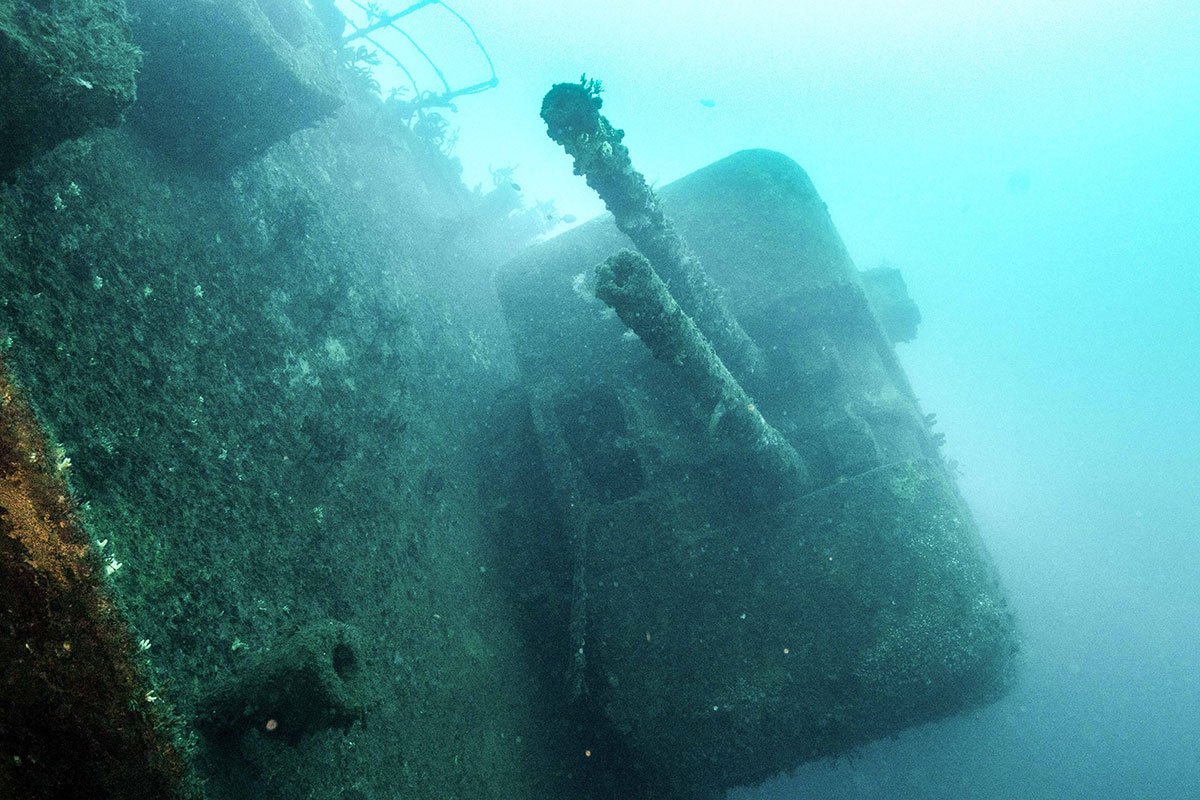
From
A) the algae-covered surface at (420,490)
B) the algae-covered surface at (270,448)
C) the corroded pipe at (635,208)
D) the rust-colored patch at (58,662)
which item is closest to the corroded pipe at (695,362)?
the algae-covered surface at (420,490)

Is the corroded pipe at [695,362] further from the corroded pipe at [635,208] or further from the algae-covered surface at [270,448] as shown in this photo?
the algae-covered surface at [270,448]

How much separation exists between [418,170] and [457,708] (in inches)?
316

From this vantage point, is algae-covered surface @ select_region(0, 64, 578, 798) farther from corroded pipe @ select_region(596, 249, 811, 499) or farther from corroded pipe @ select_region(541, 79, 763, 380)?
corroded pipe @ select_region(541, 79, 763, 380)

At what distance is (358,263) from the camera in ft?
16.9

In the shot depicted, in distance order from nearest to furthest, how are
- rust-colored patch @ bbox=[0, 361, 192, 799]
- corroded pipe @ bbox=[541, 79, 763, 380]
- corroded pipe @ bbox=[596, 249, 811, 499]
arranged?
rust-colored patch @ bbox=[0, 361, 192, 799], corroded pipe @ bbox=[596, 249, 811, 499], corroded pipe @ bbox=[541, 79, 763, 380]

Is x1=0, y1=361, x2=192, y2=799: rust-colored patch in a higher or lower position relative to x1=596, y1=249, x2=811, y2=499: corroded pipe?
higher

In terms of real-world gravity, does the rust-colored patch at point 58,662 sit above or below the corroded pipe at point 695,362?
above

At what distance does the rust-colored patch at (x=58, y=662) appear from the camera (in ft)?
3.04

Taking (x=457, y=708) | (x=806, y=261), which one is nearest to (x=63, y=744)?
(x=457, y=708)

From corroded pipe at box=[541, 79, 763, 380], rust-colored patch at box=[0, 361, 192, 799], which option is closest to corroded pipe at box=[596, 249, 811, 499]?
corroded pipe at box=[541, 79, 763, 380]

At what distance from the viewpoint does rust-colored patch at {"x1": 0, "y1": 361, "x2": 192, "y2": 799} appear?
93cm

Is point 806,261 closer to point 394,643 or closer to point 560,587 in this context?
point 560,587

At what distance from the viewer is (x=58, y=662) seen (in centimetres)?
100

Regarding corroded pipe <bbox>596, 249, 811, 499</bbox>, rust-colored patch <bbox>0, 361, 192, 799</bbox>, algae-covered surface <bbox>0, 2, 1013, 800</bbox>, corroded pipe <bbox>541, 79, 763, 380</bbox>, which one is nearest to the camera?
rust-colored patch <bbox>0, 361, 192, 799</bbox>
